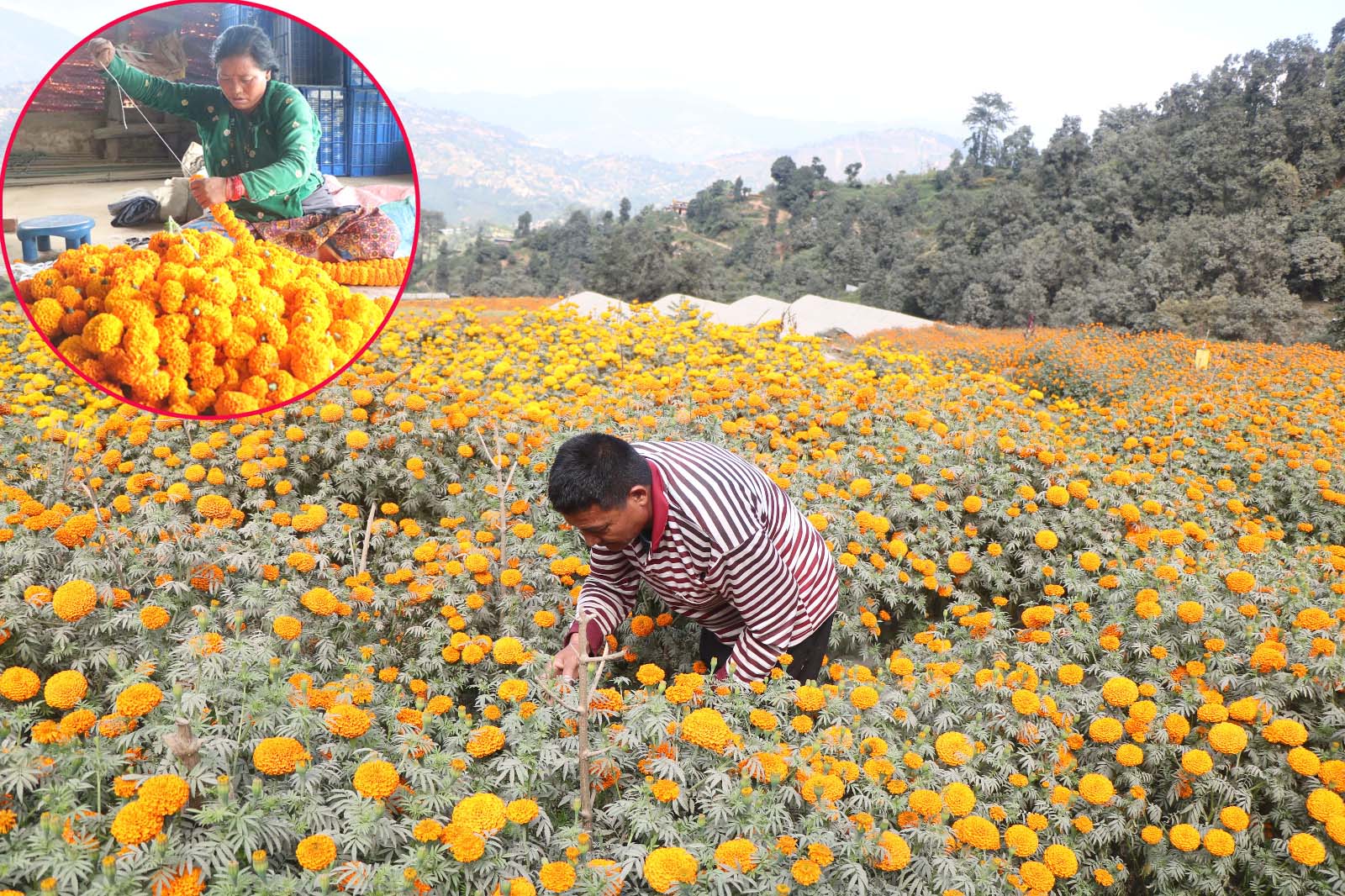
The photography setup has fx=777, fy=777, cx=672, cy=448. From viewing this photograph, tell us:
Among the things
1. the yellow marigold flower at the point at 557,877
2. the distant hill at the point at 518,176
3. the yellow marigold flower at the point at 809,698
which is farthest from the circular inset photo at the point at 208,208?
the distant hill at the point at 518,176

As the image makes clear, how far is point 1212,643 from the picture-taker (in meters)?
2.36

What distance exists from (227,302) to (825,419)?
315 centimetres

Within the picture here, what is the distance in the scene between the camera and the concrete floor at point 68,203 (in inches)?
49.1

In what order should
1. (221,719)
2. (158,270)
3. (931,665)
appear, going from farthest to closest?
(931,665) < (221,719) < (158,270)

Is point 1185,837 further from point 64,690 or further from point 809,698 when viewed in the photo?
point 64,690

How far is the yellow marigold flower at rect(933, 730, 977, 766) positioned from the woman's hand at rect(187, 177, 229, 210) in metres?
2.00

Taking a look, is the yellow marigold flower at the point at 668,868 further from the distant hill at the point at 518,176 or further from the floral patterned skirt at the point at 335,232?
the distant hill at the point at 518,176

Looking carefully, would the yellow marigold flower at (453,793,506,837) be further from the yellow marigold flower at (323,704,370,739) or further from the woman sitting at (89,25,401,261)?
the woman sitting at (89,25,401,261)

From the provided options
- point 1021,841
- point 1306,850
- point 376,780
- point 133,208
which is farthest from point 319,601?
point 1306,850

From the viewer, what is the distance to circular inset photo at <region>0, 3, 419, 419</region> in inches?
48.7

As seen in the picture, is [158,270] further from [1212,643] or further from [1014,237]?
[1014,237]

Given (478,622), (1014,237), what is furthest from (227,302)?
(1014,237)

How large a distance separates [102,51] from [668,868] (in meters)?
1.70

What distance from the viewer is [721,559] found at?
212cm
